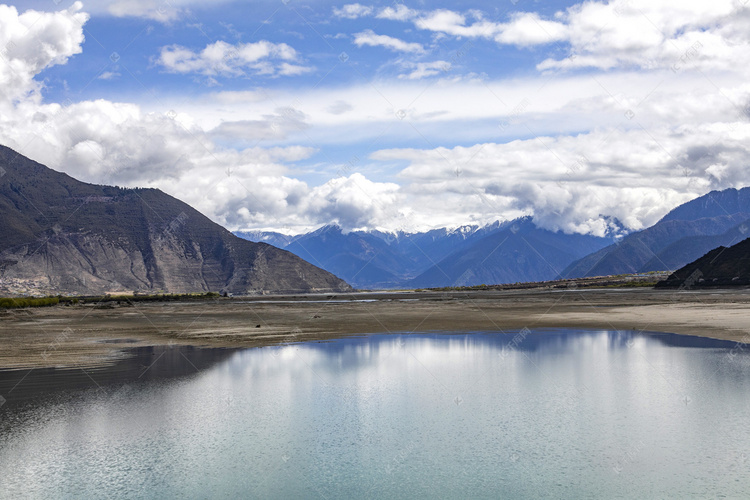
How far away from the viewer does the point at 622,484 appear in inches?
739

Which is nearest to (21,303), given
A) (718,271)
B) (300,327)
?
(300,327)

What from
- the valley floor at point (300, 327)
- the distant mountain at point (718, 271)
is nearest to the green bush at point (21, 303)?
the valley floor at point (300, 327)

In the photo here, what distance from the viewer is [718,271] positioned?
14000cm

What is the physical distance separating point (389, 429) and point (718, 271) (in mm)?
141407

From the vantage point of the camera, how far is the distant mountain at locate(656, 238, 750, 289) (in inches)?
5251

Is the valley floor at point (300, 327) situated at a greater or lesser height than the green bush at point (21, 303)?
lesser

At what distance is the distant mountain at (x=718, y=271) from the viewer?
438ft

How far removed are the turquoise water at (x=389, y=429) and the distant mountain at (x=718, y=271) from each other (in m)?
105

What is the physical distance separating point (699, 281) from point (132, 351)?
446 ft

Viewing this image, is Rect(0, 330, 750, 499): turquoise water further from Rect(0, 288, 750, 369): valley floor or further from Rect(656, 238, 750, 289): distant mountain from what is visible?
Rect(656, 238, 750, 289): distant mountain

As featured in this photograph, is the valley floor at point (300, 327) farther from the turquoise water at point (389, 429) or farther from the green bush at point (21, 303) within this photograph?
the green bush at point (21, 303)

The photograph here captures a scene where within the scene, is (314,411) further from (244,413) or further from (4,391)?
(4,391)

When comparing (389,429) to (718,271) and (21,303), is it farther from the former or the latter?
(718,271)

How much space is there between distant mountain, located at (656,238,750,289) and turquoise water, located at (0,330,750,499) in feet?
345
